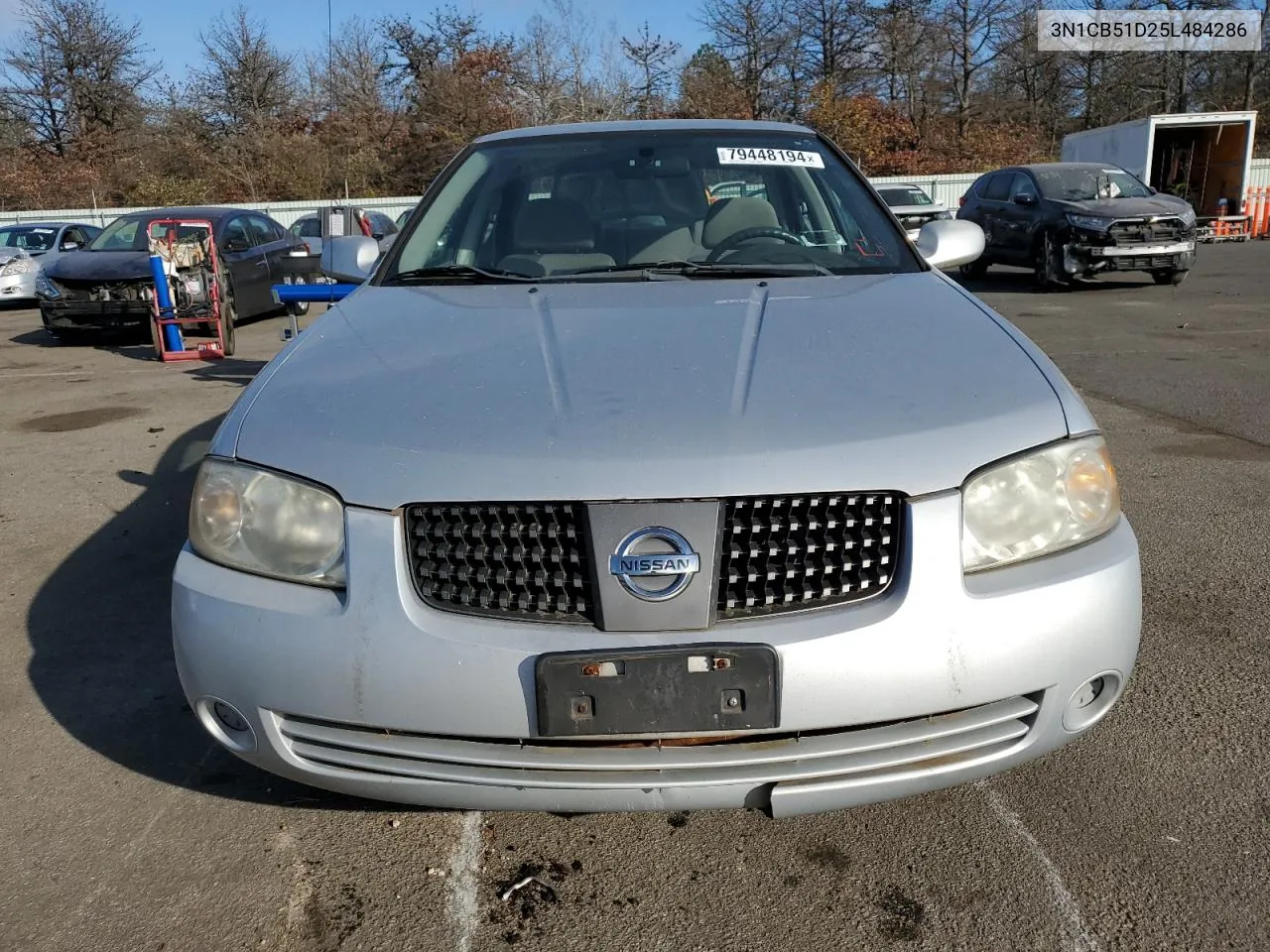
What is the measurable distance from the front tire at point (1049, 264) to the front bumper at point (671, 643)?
40.8 ft

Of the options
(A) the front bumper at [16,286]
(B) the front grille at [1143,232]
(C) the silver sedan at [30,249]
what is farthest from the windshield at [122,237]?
(B) the front grille at [1143,232]

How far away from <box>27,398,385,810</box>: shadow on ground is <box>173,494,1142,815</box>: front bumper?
62cm

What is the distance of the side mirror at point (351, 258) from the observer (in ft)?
11.4

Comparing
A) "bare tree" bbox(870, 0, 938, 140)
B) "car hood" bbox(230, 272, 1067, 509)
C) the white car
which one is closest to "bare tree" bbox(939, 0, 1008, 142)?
"bare tree" bbox(870, 0, 938, 140)

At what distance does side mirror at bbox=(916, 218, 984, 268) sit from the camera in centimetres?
343

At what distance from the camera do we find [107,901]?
2064 millimetres

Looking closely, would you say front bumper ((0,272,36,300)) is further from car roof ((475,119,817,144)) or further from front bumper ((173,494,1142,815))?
front bumper ((173,494,1142,815))

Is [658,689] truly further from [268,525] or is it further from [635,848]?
[268,525]

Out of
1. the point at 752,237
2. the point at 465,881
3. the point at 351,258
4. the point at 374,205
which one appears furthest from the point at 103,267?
the point at 374,205

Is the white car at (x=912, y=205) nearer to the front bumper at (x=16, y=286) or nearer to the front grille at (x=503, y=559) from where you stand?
the front bumper at (x=16, y=286)

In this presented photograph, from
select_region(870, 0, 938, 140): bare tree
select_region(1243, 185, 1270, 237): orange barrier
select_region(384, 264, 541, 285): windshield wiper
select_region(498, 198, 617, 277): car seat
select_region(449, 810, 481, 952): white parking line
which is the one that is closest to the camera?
select_region(449, 810, 481, 952): white parking line

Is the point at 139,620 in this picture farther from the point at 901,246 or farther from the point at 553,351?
the point at 901,246

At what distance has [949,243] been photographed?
3.45 m

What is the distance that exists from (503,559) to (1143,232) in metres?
13.0
